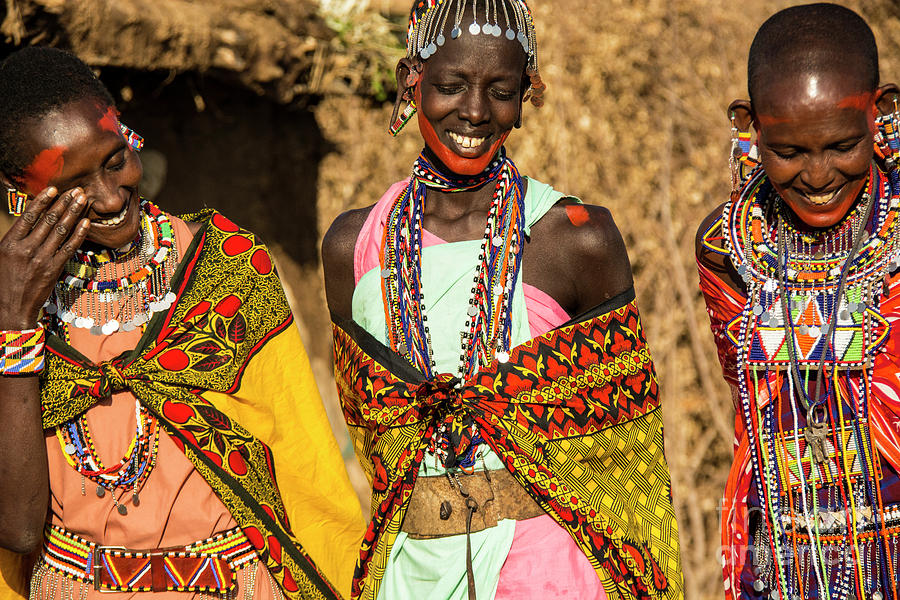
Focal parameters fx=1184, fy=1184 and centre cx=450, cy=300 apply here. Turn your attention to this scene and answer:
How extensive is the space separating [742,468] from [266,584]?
1469 mm

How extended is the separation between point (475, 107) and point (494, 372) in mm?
790

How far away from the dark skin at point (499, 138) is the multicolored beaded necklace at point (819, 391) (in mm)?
414

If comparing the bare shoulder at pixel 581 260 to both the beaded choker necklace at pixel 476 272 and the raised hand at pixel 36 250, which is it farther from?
the raised hand at pixel 36 250

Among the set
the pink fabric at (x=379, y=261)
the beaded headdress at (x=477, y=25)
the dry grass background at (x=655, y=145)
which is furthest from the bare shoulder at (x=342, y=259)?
the dry grass background at (x=655, y=145)

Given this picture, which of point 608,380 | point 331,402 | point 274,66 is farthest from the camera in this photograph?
point 331,402

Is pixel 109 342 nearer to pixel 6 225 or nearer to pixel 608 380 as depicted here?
pixel 608 380

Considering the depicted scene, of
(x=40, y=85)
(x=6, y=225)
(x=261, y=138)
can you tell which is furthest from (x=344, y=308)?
(x=261, y=138)

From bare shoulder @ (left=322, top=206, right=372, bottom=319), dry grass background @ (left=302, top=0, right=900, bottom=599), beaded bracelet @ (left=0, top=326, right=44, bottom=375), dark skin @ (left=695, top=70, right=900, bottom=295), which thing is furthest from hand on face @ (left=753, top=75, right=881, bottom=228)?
dry grass background @ (left=302, top=0, right=900, bottom=599)

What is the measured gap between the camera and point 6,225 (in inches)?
242

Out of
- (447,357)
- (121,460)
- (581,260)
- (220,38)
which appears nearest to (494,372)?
(447,357)

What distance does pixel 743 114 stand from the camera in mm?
3334

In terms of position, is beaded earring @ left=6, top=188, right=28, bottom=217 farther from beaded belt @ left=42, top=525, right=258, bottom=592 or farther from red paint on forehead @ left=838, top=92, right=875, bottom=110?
red paint on forehead @ left=838, top=92, right=875, bottom=110

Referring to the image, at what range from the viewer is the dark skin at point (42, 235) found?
3.32m

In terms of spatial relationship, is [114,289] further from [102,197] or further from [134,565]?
[134,565]
